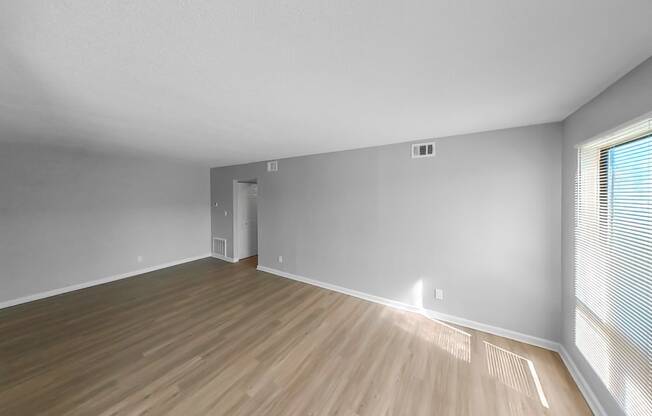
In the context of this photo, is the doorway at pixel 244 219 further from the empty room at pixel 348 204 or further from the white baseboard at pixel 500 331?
the white baseboard at pixel 500 331

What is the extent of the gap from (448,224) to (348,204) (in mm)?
1458

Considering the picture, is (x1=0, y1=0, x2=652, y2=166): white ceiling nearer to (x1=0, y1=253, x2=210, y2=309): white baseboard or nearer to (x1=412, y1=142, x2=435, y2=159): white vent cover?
(x1=412, y1=142, x2=435, y2=159): white vent cover

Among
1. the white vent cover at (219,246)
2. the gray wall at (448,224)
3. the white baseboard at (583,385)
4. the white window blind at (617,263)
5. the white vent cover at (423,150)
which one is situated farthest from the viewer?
the white vent cover at (219,246)

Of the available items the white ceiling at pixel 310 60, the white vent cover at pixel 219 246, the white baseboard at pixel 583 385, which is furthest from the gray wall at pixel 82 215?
the white baseboard at pixel 583 385

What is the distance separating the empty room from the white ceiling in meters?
0.01

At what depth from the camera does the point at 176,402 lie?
1.60 m

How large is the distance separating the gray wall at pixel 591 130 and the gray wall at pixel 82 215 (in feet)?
21.1

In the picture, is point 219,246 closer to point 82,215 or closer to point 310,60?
point 82,215

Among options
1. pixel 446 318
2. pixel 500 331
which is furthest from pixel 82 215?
pixel 500 331

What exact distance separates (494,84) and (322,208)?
2725mm

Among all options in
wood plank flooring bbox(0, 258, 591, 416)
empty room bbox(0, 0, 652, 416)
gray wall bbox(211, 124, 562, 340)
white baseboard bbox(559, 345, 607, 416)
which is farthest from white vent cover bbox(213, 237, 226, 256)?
white baseboard bbox(559, 345, 607, 416)

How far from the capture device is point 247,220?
17.9 feet

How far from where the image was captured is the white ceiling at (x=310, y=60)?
883mm

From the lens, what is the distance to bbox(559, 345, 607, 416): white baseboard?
1529mm
